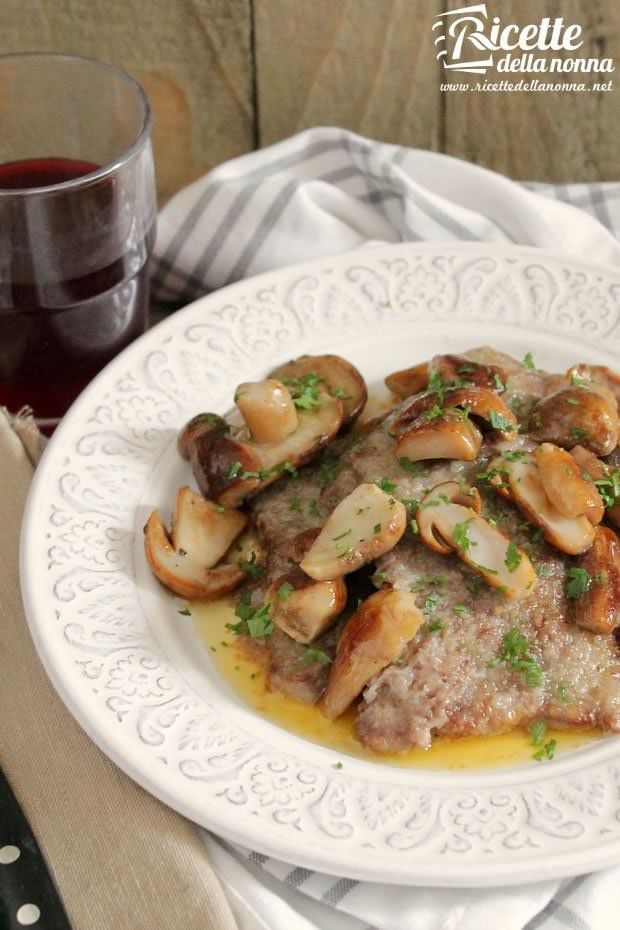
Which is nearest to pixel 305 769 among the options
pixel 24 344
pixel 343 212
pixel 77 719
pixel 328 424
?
pixel 77 719

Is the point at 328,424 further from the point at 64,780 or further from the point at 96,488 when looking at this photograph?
the point at 64,780

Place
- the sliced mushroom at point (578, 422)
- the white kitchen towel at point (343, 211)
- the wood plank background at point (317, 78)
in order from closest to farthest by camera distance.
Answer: the sliced mushroom at point (578, 422), the white kitchen towel at point (343, 211), the wood plank background at point (317, 78)

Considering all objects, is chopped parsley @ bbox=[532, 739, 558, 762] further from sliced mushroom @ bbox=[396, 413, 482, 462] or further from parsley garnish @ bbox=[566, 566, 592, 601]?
sliced mushroom @ bbox=[396, 413, 482, 462]

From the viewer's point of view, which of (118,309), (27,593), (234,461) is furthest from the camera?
(118,309)

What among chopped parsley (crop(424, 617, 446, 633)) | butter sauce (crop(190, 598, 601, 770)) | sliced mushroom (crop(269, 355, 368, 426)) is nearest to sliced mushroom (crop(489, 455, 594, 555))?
chopped parsley (crop(424, 617, 446, 633))

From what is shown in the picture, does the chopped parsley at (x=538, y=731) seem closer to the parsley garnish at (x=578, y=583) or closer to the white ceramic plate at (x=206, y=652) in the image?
the white ceramic plate at (x=206, y=652)

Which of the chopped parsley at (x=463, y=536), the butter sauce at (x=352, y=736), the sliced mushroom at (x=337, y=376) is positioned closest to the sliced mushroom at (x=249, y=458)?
the sliced mushroom at (x=337, y=376)

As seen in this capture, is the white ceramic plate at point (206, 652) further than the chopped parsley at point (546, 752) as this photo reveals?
No
